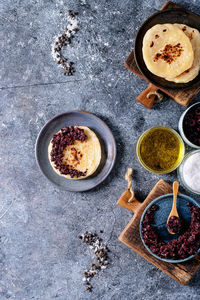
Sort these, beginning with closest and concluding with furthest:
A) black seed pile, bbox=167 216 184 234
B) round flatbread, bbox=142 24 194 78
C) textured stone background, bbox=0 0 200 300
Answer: round flatbread, bbox=142 24 194 78 → black seed pile, bbox=167 216 184 234 → textured stone background, bbox=0 0 200 300

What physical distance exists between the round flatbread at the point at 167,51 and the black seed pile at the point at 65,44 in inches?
28.9

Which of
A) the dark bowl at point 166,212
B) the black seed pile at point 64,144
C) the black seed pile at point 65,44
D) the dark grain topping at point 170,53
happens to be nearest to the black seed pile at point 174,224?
the dark bowl at point 166,212

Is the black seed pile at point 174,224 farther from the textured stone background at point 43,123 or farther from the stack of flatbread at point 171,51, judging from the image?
the stack of flatbread at point 171,51

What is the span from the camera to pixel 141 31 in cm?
250

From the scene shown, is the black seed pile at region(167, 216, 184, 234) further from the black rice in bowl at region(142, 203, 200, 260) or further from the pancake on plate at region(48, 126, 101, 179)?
the pancake on plate at region(48, 126, 101, 179)

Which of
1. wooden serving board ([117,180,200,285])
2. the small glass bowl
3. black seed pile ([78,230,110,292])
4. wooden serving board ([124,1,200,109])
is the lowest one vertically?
black seed pile ([78,230,110,292])

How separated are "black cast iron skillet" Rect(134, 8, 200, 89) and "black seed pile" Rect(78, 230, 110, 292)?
1436 millimetres

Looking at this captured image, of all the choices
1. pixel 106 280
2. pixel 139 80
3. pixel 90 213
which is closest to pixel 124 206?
pixel 90 213

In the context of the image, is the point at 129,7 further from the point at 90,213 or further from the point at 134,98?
the point at 90,213

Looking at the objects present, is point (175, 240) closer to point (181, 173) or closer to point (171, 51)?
point (181, 173)

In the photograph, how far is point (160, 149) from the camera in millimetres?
2697

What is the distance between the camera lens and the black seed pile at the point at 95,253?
112 inches

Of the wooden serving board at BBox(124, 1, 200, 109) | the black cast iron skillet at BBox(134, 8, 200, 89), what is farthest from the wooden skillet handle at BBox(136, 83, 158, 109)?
the black cast iron skillet at BBox(134, 8, 200, 89)

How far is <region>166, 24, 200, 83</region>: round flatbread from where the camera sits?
7.91ft
